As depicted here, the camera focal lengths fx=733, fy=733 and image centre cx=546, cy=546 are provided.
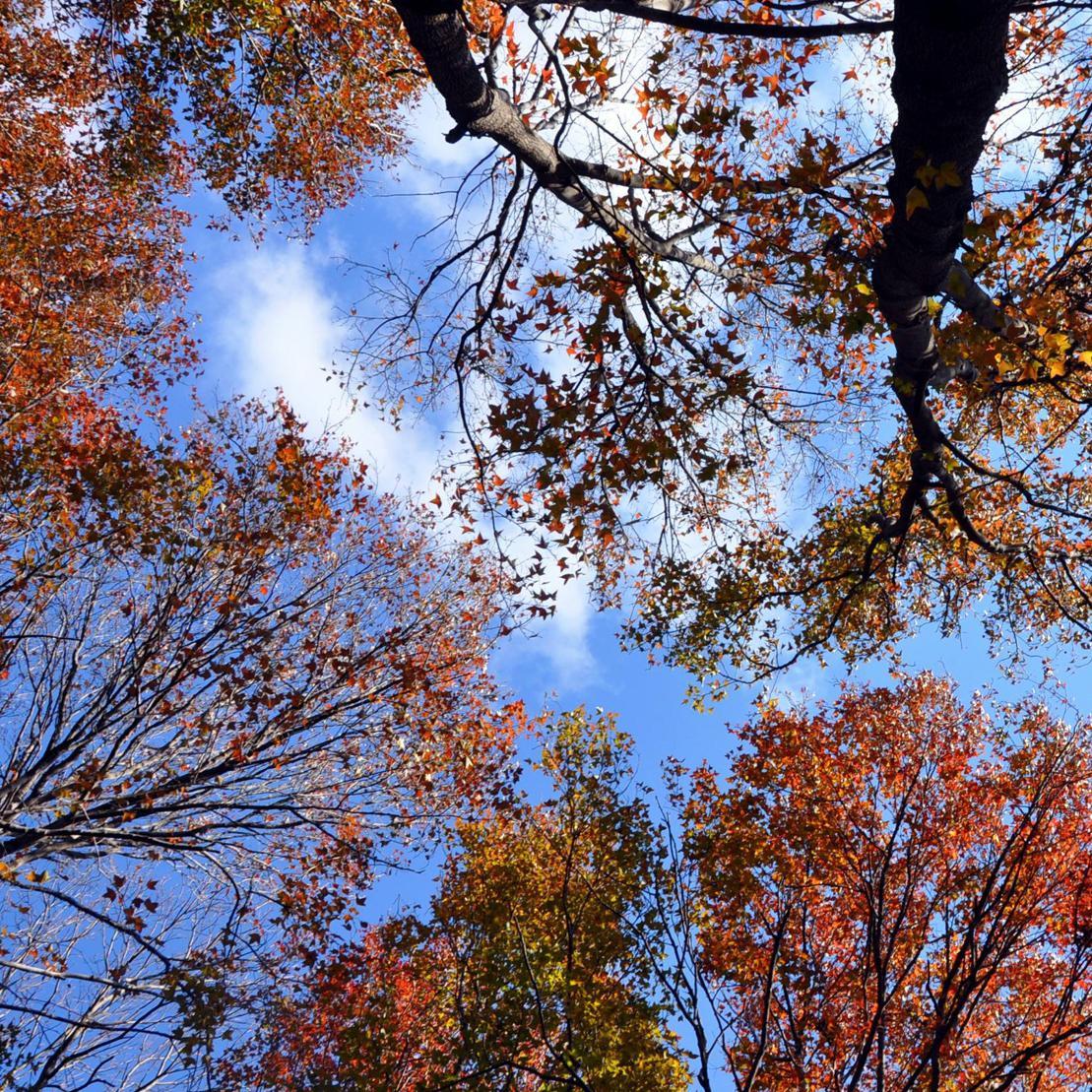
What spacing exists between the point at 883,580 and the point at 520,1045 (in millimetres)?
7521

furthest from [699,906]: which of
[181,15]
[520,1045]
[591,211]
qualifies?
[181,15]

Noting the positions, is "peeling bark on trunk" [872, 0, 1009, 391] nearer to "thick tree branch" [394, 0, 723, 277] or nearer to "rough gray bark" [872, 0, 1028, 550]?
"rough gray bark" [872, 0, 1028, 550]

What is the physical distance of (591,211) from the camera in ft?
21.9

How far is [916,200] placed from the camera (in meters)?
3.71

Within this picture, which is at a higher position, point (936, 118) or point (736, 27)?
point (736, 27)

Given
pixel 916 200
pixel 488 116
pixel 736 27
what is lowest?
pixel 916 200

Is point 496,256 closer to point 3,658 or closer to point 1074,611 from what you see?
point 3,658

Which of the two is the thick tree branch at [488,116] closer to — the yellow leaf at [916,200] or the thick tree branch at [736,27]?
the thick tree branch at [736,27]

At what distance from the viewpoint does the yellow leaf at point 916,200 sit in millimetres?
3693

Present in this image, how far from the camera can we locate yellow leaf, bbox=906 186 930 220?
12.1 feet

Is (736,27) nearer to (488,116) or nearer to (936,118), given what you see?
(936,118)

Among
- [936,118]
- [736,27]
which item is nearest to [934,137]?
[936,118]

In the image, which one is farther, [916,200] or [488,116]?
[488,116]

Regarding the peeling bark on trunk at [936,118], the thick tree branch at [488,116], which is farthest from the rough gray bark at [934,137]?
the thick tree branch at [488,116]
